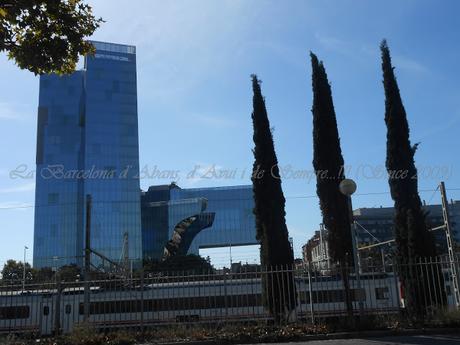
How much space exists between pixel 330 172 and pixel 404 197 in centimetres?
423

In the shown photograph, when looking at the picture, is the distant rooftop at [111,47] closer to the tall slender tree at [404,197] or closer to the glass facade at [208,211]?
the glass facade at [208,211]

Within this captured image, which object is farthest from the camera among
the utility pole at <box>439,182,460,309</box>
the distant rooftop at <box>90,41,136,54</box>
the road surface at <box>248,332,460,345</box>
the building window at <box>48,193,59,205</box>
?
the distant rooftop at <box>90,41,136,54</box>

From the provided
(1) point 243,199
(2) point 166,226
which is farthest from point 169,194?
(1) point 243,199

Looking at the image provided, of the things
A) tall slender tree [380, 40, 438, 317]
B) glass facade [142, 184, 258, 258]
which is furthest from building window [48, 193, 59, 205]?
tall slender tree [380, 40, 438, 317]

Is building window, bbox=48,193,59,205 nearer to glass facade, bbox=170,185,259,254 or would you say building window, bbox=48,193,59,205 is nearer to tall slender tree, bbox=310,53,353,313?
glass facade, bbox=170,185,259,254

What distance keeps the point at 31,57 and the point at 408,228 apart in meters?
13.8

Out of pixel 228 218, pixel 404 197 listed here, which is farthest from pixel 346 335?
pixel 228 218

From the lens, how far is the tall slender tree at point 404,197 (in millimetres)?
17656

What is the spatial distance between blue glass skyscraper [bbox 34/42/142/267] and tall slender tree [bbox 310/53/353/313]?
8457 cm

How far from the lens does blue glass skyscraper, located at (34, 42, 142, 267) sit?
353ft

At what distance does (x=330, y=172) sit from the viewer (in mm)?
23344

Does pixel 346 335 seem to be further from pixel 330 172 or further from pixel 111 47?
pixel 111 47

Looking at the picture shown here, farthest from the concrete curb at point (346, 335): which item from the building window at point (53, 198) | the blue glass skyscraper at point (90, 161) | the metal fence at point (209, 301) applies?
the building window at point (53, 198)

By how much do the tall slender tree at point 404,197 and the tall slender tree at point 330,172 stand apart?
10.8ft
